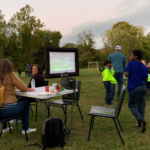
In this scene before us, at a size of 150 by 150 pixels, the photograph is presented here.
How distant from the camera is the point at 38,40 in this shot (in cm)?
2417

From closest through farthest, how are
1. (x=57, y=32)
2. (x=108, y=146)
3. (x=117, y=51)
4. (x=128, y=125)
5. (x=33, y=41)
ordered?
(x=108, y=146) < (x=128, y=125) < (x=117, y=51) < (x=33, y=41) < (x=57, y=32)

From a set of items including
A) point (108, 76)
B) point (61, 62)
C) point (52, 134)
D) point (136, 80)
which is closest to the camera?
point (52, 134)

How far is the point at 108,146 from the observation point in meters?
2.65

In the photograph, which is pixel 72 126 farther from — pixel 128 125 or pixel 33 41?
pixel 33 41

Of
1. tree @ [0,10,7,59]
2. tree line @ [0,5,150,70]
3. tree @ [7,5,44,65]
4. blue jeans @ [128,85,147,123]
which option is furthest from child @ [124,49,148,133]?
tree @ [0,10,7,59]

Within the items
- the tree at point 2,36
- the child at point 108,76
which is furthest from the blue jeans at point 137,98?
the tree at point 2,36

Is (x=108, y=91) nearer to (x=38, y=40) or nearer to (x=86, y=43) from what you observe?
(x=38, y=40)

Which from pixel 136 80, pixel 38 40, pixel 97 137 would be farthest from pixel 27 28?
pixel 97 137

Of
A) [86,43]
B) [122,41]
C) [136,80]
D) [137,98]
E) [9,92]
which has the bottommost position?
[137,98]

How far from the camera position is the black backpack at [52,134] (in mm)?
2615

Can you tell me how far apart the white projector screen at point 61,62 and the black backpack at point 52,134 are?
2.93 meters

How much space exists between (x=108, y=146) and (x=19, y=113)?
154 cm

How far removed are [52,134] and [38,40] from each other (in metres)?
22.9

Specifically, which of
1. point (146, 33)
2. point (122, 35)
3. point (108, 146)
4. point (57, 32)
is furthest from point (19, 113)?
point (57, 32)
